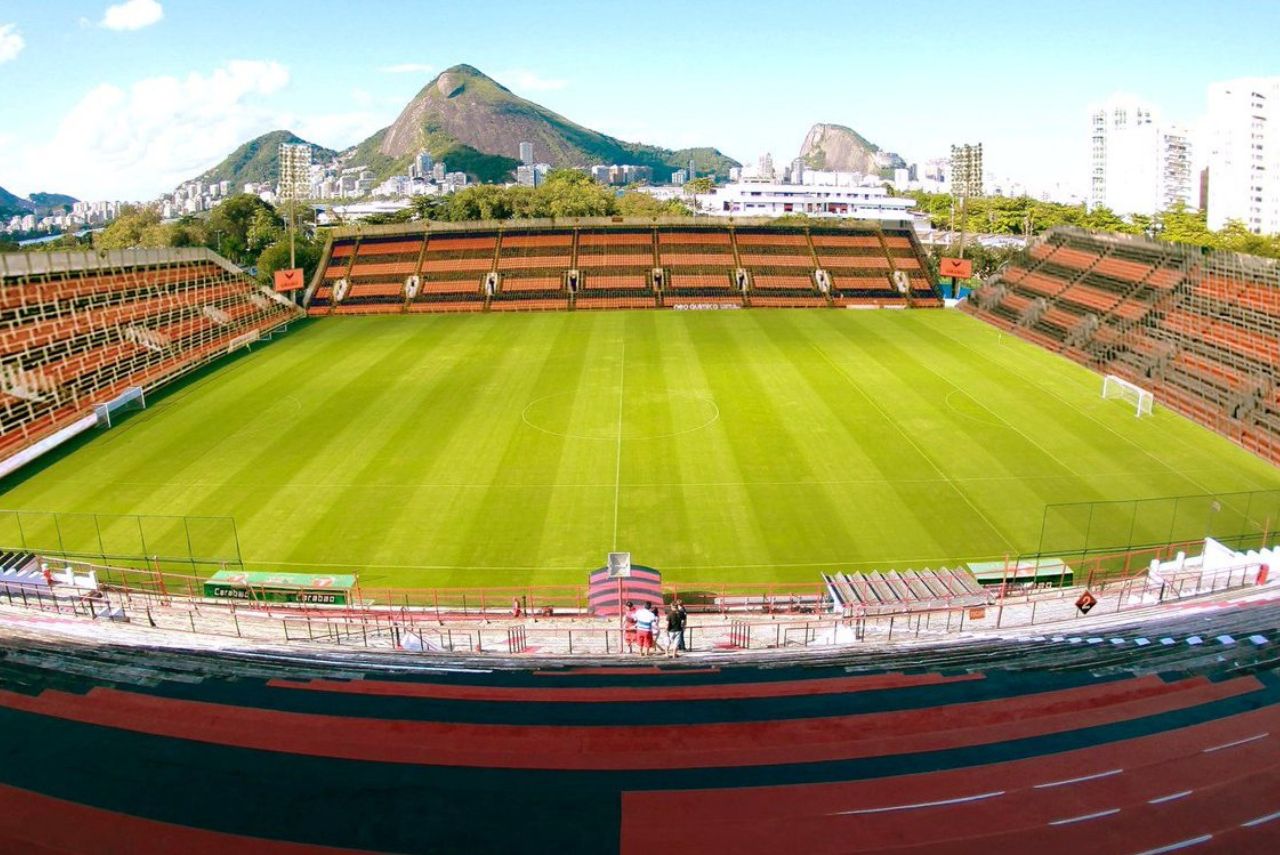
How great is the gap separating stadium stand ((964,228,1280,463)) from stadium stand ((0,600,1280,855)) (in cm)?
2360

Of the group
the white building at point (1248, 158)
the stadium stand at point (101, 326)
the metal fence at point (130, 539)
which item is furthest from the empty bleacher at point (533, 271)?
the white building at point (1248, 158)

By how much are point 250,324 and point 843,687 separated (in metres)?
52.9

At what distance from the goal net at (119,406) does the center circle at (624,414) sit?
18970mm

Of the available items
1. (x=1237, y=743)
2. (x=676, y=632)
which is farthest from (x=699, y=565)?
(x=1237, y=743)

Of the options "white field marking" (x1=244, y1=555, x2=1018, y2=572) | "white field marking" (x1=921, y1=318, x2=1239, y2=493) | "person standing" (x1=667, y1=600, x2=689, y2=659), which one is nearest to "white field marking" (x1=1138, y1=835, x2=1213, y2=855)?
"person standing" (x1=667, y1=600, x2=689, y2=659)

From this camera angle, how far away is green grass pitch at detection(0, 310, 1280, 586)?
24.2 metres

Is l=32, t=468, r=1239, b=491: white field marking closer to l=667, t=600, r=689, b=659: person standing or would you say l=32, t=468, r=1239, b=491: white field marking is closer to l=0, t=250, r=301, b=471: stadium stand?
l=0, t=250, r=301, b=471: stadium stand

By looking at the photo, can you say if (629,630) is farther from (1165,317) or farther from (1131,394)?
(1165,317)

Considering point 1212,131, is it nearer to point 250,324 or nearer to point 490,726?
point 250,324

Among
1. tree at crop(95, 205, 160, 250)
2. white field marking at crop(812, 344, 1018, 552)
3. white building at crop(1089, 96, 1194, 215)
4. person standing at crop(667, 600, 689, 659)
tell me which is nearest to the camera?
person standing at crop(667, 600, 689, 659)

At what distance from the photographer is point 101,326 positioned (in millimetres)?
44438

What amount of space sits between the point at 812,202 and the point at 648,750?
600ft

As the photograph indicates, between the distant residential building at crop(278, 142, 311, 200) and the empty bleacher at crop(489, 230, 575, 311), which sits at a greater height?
the distant residential building at crop(278, 142, 311, 200)

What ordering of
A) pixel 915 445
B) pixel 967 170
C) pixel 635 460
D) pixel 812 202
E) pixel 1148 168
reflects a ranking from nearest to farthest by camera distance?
pixel 635 460 < pixel 915 445 < pixel 967 170 < pixel 1148 168 < pixel 812 202
